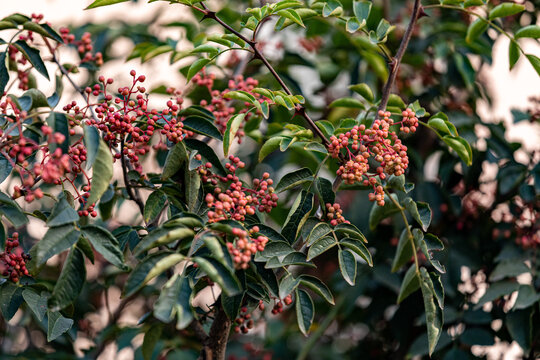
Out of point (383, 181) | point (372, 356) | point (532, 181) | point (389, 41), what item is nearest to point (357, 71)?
point (389, 41)

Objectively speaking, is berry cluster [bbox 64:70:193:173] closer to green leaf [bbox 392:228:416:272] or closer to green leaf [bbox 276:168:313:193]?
green leaf [bbox 276:168:313:193]

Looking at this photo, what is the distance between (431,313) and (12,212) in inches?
29.9

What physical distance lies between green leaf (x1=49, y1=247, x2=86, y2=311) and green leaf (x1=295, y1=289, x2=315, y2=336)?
362mm

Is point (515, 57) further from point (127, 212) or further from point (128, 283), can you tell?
point (127, 212)

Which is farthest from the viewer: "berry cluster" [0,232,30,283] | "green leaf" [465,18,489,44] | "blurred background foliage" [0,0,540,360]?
"blurred background foliage" [0,0,540,360]

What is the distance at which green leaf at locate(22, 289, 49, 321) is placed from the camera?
3.46 ft

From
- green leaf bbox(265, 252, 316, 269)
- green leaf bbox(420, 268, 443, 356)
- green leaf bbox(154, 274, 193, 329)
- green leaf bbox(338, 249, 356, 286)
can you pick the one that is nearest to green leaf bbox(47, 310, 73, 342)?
Result: green leaf bbox(154, 274, 193, 329)

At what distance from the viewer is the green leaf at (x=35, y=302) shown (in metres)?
1.05

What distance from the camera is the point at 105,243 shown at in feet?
3.11

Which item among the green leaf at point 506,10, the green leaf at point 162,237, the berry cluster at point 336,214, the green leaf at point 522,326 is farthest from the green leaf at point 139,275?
the green leaf at point 522,326

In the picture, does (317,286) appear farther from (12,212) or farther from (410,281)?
(12,212)

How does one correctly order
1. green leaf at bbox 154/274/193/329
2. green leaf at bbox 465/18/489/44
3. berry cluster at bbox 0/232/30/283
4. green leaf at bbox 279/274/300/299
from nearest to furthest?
green leaf at bbox 154/274/193/329, green leaf at bbox 279/274/300/299, berry cluster at bbox 0/232/30/283, green leaf at bbox 465/18/489/44

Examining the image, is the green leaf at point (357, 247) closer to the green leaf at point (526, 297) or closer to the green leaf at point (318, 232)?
the green leaf at point (318, 232)

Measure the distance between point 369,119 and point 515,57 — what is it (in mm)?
340
